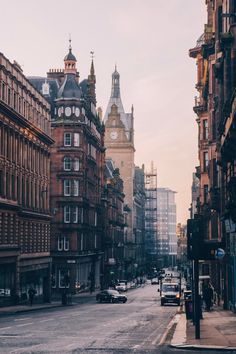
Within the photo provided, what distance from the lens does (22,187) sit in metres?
71.0

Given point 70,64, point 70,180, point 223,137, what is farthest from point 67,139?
point 223,137

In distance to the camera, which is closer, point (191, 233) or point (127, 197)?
point (191, 233)

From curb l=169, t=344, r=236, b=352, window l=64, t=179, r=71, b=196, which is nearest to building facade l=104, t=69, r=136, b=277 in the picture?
window l=64, t=179, r=71, b=196

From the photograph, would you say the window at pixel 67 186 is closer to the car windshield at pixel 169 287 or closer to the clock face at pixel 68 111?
the clock face at pixel 68 111

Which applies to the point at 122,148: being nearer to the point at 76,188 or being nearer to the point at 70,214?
the point at 76,188

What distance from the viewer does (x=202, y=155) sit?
245ft

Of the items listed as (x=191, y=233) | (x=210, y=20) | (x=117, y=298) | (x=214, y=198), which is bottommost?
(x=117, y=298)

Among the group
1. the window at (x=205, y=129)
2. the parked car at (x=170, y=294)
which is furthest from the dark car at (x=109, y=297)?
the window at (x=205, y=129)

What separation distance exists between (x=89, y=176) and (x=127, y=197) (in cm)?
9180

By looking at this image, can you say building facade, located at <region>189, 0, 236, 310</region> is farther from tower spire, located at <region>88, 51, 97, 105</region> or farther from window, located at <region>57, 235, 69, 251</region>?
tower spire, located at <region>88, 51, 97, 105</region>

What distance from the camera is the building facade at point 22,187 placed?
62.9m

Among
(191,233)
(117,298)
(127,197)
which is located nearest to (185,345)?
(191,233)

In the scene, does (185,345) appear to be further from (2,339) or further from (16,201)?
(16,201)

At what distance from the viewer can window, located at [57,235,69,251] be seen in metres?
94.0
